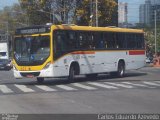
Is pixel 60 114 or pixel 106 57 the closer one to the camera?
pixel 60 114

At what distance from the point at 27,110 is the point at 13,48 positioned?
12886 mm

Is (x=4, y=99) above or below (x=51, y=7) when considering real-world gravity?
below

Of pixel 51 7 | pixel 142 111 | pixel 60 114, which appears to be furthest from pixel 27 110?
pixel 51 7

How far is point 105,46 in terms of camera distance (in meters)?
31.1

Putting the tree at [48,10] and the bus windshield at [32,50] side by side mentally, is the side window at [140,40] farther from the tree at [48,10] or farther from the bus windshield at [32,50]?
the tree at [48,10]

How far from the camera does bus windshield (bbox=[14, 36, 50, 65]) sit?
26.2m

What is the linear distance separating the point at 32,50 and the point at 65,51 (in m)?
1.73

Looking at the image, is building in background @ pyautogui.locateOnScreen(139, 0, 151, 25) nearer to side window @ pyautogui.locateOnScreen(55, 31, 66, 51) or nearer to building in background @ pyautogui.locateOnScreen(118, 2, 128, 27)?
building in background @ pyautogui.locateOnScreen(118, 2, 128, 27)

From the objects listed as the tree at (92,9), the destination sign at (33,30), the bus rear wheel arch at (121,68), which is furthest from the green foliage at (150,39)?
the destination sign at (33,30)

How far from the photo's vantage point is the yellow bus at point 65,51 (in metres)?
26.2

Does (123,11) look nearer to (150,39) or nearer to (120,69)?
(150,39)

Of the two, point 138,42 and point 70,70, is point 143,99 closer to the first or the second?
point 70,70

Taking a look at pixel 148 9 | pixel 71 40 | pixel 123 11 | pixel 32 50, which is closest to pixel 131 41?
pixel 71 40

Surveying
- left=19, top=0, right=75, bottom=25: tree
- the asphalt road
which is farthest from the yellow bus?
left=19, top=0, right=75, bottom=25: tree
